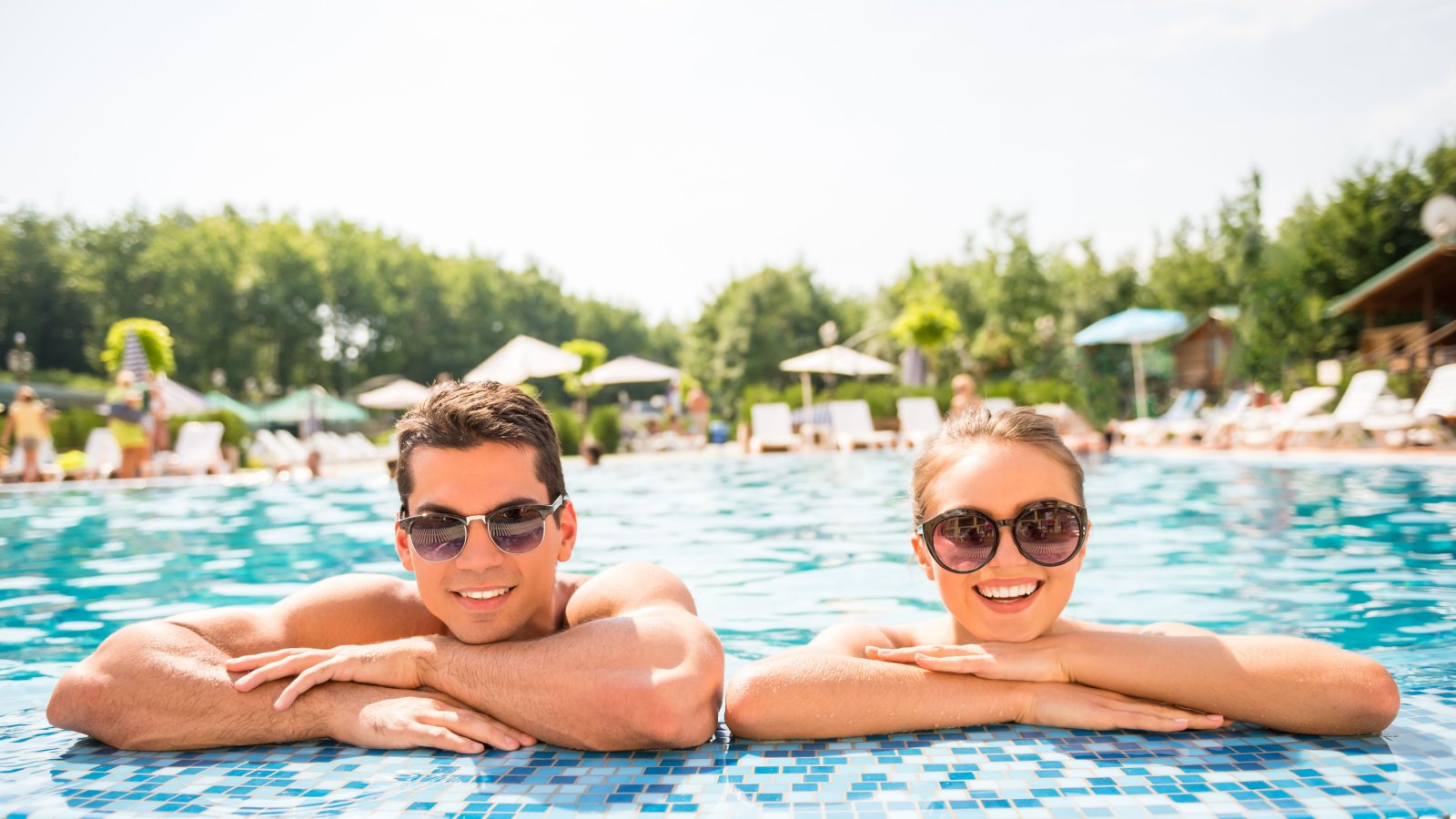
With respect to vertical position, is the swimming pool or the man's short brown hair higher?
the man's short brown hair

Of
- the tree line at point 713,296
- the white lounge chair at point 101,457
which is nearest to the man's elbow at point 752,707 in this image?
the white lounge chair at point 101,457

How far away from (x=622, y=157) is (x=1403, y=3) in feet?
72.4

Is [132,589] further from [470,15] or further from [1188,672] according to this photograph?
[470,15]

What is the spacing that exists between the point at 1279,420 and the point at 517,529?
15.6 meters

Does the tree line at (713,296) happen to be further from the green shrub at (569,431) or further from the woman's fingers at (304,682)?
the woman's fingers at (304,682)

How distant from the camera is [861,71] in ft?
55.2

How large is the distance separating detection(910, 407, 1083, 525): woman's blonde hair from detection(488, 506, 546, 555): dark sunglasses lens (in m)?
0.90

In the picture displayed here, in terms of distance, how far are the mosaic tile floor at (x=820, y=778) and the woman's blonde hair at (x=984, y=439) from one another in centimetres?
56

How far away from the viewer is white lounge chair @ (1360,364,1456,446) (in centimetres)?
1174

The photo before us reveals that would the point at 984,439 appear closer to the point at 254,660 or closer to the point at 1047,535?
the point at 1047,535

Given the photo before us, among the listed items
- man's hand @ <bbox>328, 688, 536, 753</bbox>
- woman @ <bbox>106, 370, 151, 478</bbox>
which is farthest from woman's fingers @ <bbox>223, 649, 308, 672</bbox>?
woman @ <bbox>106, 370, 151, 478</bbox>

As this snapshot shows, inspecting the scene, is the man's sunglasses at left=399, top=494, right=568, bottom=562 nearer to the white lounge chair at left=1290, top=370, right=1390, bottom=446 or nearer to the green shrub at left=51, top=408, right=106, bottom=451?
the white lounge chair at left=1290, top=370, right=1390, bottom=446

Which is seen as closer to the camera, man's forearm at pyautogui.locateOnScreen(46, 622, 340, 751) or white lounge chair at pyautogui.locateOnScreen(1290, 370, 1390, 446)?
man's forearm at pyautogui.locateOnScreen(46, 622, 340, 751)

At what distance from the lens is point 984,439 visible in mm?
2033
